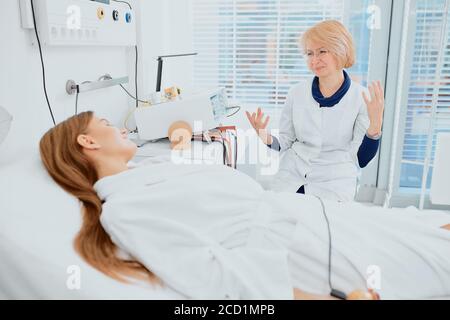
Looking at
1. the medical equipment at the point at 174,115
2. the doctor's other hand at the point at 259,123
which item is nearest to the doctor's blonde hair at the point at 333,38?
the doctor's other hand at the point at 259,123

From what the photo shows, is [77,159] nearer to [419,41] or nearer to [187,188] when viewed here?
[187,188]

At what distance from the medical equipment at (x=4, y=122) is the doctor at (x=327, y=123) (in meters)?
0.99

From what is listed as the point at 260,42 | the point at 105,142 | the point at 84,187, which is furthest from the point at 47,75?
the point at 260,42

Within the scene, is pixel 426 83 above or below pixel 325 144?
above

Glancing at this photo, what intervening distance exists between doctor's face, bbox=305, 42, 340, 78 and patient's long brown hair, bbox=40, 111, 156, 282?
3.45ft

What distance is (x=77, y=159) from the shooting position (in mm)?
1230

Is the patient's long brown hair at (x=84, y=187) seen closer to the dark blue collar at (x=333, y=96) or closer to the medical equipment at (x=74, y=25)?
the medical equipment at (x=74, y=25)

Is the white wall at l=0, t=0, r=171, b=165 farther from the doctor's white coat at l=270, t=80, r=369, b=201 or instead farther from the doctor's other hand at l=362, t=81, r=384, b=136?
the doctor's other hand at l=362, t=81, r=384, b=136

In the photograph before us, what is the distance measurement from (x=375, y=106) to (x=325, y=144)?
32 centimetres

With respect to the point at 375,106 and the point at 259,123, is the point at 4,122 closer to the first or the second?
the point at 259,123

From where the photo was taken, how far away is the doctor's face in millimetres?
1866

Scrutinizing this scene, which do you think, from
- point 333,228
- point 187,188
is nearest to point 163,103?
point 187,188

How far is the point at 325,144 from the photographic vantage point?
1959mm

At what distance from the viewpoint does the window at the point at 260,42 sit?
8.79 ft
